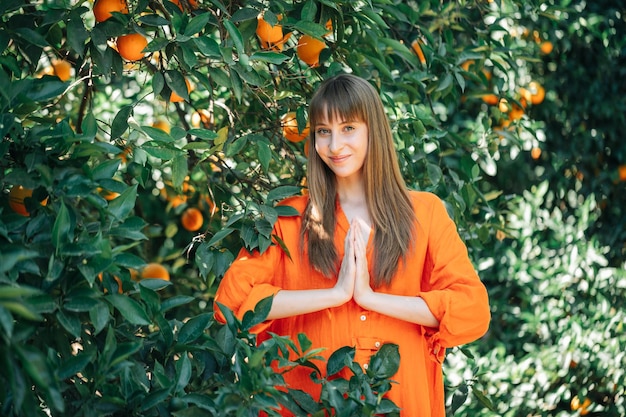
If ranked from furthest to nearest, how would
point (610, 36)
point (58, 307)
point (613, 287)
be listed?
point (610, 36)
point (613, 287)
point (58, 307)

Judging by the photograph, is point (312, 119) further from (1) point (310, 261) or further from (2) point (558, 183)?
(2) point (558, 183)

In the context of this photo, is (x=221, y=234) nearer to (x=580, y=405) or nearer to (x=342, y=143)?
(x=342, y=143)

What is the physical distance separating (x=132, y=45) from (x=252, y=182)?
54cm

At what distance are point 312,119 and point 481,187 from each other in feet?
6.63

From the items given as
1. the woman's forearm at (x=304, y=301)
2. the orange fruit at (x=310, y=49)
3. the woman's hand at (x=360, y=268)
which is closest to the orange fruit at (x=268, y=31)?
the orange fruit at (x=310, y=49)

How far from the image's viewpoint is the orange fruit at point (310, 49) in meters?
1.87

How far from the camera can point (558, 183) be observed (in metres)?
3.48

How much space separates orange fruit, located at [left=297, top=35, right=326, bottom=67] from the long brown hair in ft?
0.54

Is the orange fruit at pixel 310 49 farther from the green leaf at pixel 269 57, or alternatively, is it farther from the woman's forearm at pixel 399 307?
the woman's forearm at pixel 399 307

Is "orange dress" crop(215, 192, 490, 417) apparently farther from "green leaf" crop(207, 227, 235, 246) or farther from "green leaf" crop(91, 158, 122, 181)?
"green leaf" crop(91, 158, 122, 181)

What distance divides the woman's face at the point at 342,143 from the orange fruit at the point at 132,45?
0.39 m

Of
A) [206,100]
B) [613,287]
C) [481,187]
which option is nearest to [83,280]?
[206,100]

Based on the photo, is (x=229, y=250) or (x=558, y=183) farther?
(x=558, y=183)

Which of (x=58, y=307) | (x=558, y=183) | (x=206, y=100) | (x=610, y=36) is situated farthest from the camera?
(x=558, y=183)
